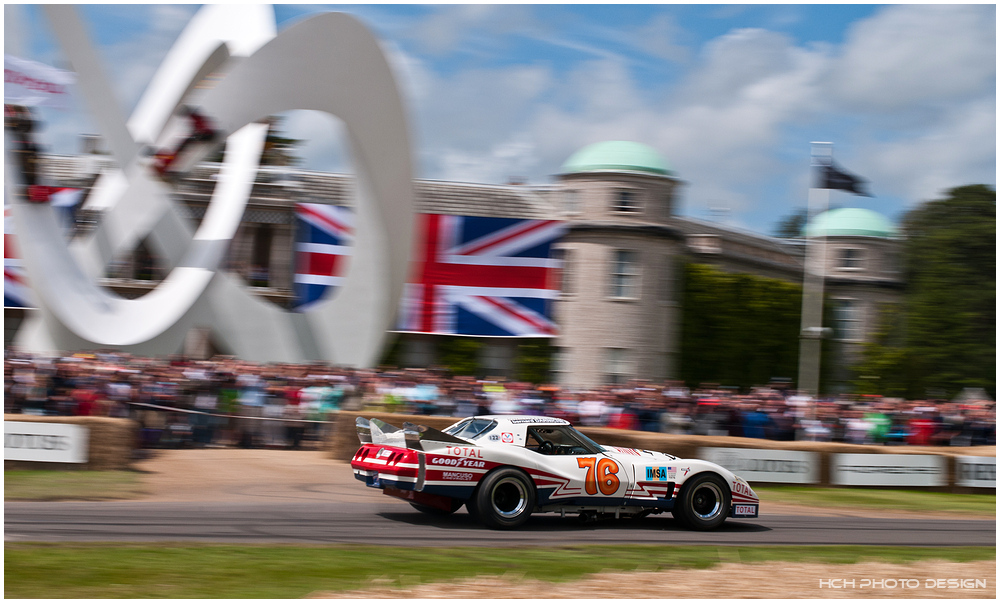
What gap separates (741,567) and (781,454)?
28.6ft

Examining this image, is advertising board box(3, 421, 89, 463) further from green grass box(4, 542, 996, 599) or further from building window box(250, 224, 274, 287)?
building window box(250, 224, 274, 287)

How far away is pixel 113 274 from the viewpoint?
4275 centimetres

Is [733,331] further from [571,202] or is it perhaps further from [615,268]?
[571,202]

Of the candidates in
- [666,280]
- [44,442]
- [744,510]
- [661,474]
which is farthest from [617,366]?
[44,442]

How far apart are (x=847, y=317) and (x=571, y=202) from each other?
67.4 ft

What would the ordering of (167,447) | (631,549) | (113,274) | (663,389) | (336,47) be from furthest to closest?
(113,274) → (336,47) → (663,389) → (167,447) → (631,549)

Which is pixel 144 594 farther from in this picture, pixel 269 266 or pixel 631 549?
pixel 269 266

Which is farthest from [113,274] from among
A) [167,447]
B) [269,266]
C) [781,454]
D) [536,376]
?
[781,454]

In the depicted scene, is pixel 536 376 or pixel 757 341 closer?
pixel 536 376

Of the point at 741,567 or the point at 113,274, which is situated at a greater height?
the point at 113,274

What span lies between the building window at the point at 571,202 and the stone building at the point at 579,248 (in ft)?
0.17

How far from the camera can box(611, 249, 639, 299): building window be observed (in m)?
39.4

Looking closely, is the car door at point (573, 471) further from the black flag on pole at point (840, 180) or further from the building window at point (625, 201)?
the building window at point (625, 201)

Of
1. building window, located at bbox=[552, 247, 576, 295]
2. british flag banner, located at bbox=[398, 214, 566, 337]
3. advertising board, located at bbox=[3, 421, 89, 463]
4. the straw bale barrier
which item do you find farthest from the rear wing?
building window, located at bbox=[552, 247, 576, 295]
